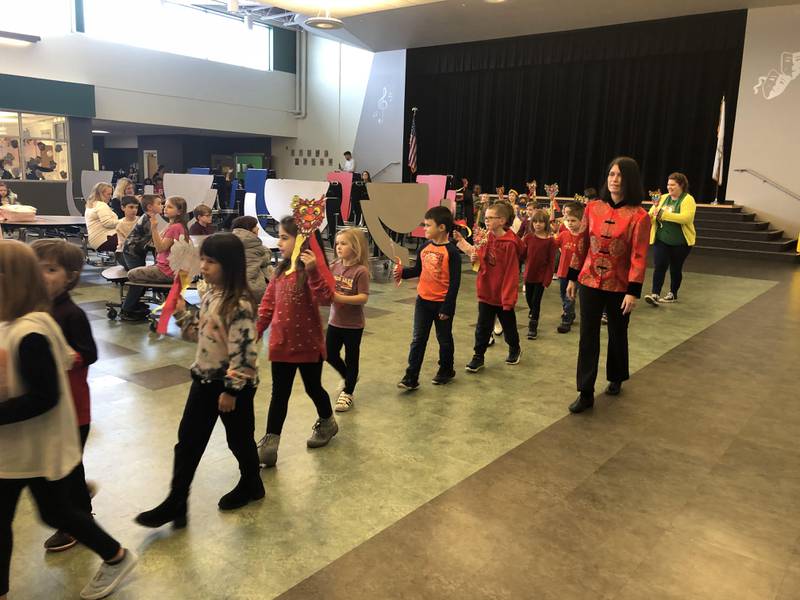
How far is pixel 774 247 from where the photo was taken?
13.4 metres

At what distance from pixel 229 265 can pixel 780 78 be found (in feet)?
54.2

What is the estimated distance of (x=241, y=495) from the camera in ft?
8.70

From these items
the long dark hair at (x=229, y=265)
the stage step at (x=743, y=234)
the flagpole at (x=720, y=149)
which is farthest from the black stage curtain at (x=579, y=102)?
the long dark hair at (x=229, y=265)

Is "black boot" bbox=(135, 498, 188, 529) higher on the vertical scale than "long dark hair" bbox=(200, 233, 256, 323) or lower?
lower

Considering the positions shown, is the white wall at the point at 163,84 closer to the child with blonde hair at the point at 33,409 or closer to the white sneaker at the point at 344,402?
the white sneaker at the point at 344,402

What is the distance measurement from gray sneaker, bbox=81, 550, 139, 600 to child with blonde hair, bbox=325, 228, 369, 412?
1.53 meters

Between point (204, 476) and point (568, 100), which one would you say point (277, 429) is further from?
point (568, 100)

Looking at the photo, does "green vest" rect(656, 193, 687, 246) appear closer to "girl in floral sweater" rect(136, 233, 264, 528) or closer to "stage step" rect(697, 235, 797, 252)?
"girl in floral sweater" rect(136, 233, 264, 528)

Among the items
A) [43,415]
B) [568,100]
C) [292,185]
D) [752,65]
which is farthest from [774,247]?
[43,415]

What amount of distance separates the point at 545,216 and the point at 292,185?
12.2 ft

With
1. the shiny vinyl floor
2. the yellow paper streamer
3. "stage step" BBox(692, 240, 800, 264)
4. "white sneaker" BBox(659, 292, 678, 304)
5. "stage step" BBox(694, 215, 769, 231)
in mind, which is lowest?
the shiny vinyl floor

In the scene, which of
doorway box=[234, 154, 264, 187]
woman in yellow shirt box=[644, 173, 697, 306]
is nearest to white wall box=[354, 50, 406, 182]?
doorway box=[234, 154, 264, 187]

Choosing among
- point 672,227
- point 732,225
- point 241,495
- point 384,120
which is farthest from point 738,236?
point 241,495

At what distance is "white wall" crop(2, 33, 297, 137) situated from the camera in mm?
15617
